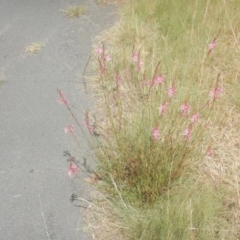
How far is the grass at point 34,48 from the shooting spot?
3.95 meters

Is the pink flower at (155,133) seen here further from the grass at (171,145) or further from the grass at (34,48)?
the grass at (34,48)

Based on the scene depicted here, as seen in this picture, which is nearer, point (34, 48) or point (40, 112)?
point (40, 112)

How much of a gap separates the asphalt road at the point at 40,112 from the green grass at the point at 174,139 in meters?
0.25

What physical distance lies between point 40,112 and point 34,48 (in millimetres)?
987

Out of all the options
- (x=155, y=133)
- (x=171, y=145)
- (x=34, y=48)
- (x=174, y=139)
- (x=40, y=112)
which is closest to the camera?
(x=155, y=133)

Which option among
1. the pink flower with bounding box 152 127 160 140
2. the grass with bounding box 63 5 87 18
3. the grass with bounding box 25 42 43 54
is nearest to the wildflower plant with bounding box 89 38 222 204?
the pink flower with bounding box 152 127 160 140

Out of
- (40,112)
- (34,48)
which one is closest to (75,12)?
(34,48)

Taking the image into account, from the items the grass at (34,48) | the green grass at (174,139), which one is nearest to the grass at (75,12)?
the grass at (34,48)

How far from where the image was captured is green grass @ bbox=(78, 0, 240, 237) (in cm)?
224

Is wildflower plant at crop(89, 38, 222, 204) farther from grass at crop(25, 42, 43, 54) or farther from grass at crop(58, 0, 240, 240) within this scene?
grass at crop(25, 42, 43, 54)

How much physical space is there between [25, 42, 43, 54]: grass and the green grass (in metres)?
0.72

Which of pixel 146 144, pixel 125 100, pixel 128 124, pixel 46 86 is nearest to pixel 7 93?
pixel 46 86

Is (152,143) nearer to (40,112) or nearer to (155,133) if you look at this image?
(155,133)

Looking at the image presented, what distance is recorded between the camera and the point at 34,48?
3.97 meters
